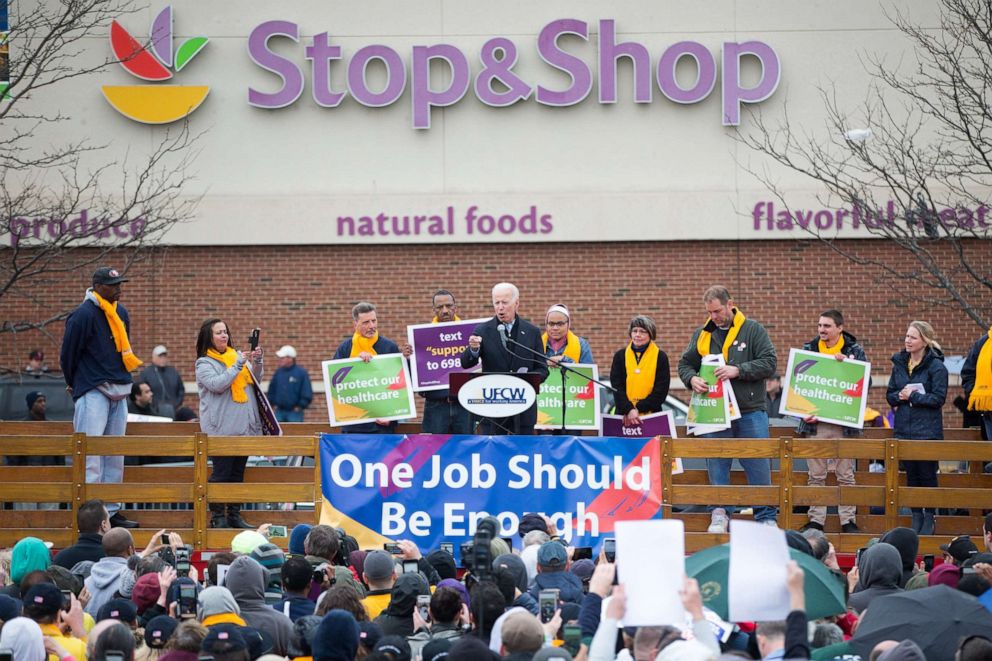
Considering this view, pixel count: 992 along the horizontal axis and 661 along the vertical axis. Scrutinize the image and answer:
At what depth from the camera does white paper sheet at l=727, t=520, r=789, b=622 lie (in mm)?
5699

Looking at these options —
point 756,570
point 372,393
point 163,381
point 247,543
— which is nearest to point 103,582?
point 247,543

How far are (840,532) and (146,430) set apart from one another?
267 inches

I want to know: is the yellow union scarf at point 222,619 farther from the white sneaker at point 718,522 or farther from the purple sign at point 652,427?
the purple sign at point 652,427

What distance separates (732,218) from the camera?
74.5ft

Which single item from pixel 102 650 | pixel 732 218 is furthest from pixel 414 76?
pixel 102 650

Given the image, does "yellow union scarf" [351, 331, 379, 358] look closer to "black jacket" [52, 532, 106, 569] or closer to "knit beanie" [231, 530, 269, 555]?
"black jacket" [52, 532, 106, 569]

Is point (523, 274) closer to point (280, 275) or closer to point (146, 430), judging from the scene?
point (280, 275)

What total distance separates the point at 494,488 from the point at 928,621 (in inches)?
239

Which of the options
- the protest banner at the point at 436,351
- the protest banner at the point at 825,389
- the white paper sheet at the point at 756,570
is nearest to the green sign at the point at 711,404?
the protest banner at the point at 825,389

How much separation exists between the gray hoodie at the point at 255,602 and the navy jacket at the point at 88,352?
5.30m

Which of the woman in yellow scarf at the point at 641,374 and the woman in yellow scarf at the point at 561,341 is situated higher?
the woman in yellow scarf at the point at 561,341

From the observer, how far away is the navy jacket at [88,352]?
1270 cm

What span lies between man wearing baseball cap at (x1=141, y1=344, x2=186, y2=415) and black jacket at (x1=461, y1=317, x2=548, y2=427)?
975 centimetres

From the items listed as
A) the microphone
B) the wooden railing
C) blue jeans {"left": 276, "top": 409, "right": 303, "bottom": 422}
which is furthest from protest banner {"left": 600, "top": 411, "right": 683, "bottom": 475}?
blue jeans {"left": 276, "top": 409, "right": 303, "bottom": 422}
